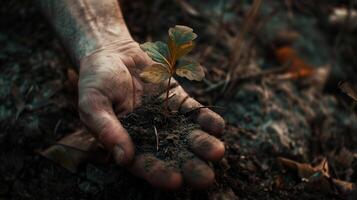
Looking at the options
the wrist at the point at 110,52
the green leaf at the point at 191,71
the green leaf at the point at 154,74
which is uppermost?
the green leaf at the point at 191,71

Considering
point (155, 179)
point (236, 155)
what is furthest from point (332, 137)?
point (155, 179)

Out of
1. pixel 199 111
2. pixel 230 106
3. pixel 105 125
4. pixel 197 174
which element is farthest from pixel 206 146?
pixel 230 106

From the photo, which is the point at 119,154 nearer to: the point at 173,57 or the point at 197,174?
the point at 197,174

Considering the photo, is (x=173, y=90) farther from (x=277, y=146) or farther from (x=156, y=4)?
(x=156, y=4)

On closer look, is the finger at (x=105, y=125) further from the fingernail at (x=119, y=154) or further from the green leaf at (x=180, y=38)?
the green leaf at (x=180, y=38)

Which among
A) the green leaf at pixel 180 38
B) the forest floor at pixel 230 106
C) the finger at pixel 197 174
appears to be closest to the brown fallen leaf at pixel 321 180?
the forest floor at pixel 230 106

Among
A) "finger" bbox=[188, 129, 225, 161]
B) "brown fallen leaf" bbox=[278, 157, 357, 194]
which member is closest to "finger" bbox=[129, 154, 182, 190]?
"finger" bbox=[188, 129, 225, 161]

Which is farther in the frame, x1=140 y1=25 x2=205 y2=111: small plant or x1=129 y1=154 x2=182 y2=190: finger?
x1=140 y1=25 x2=205 y2=111: small plant

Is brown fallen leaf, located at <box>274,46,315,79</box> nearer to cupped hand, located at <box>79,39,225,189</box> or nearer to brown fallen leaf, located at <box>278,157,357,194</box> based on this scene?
brown fallen leaf, located at <box>278,157,357,194</box>
